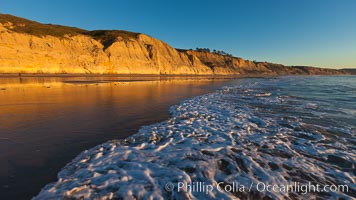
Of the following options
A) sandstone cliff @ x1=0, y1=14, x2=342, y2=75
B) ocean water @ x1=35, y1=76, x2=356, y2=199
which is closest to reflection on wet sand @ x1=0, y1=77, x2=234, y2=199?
ocean water @ x1=35, y1=76, x2=356, y2=199

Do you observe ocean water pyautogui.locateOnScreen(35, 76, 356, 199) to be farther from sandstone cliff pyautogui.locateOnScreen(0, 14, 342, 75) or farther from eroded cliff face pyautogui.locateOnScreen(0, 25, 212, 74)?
sandstone cliff pyautogui.locateOnScreen(0, 14, 342, 75)

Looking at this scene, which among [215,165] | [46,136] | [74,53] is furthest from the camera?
[74,53]

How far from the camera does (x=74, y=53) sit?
48.6 metres

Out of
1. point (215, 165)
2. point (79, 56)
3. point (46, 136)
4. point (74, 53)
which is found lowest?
point (215, 165)

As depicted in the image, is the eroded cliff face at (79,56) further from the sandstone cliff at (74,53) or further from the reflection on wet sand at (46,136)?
the reflection on wet sand at (46,136)

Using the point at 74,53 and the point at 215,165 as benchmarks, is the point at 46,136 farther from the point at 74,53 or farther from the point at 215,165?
the point at 74,53

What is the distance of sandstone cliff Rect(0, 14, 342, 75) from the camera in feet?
130

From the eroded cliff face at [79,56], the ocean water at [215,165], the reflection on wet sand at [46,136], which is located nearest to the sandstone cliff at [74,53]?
the eroded cliff face at [79,56]

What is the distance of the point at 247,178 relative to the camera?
11.0 ft

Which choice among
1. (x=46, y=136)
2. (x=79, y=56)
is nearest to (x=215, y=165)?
(x=46, y=136)

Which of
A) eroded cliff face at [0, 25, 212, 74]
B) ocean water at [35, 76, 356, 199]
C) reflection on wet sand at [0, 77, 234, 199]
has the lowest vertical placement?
ocean water at [35, 76, 356, 199]

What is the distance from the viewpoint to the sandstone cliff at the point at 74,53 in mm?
39500

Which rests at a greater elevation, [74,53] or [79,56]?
[74,53]

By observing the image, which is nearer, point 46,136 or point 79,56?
point 46,136
